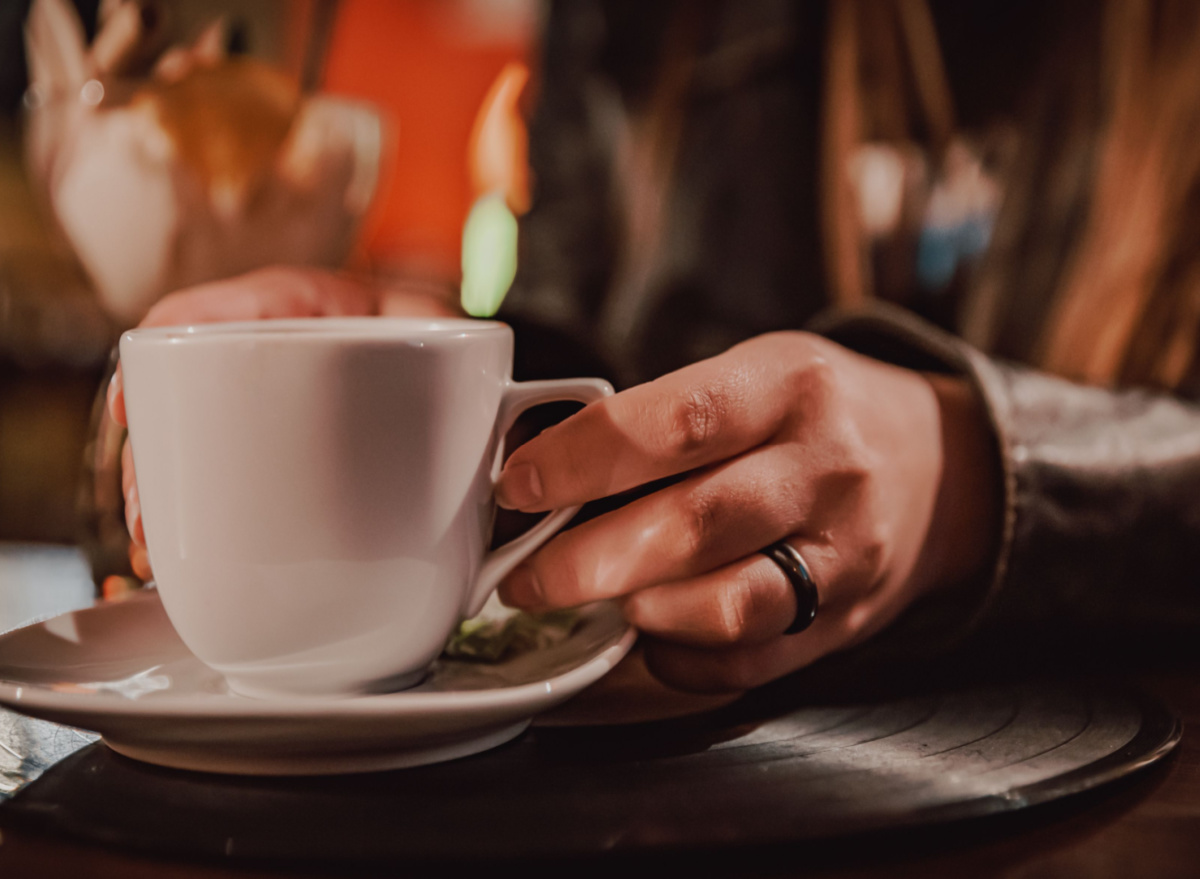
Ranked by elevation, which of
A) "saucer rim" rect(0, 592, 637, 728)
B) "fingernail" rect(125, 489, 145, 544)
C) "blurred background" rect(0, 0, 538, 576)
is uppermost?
"blurred background" rect(0, 0, 538, 576)

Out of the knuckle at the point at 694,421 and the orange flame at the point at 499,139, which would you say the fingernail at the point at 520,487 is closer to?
the knuckle at the point at 694,421

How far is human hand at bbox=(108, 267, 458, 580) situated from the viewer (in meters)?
0.43

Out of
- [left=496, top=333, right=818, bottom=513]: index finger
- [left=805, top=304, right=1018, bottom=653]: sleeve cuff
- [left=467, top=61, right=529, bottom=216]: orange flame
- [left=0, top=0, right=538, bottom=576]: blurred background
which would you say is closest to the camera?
[left=496, top=333, right=818, bottom=513]: index finger

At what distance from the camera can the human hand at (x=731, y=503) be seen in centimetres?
40

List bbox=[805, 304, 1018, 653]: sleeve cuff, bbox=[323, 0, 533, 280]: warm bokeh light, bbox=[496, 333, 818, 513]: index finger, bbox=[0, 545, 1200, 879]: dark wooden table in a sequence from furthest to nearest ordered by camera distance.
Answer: bbox=[323, 0, 533, 280]: warm bokeh light → bbox=[805, 304, 1018, 653]: sleeve cuff → bbox=[496, 333, 818, 513]: index finger → bbox=[0, 545, 1200, 879]: dark wooden table

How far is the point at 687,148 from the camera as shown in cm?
141

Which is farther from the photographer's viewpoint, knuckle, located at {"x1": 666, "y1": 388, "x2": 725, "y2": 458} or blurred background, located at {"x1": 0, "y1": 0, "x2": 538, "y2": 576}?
blurred background, located at {"x1": 0, "y1": 0, "x2": 538, "y2": 576}

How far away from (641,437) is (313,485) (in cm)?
14

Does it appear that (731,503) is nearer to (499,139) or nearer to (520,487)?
(520,487)

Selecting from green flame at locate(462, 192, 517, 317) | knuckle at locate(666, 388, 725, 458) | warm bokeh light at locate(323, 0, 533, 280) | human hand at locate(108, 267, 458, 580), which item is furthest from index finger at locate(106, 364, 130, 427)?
warm bokeh light at locate(323, 0, 533, 280)

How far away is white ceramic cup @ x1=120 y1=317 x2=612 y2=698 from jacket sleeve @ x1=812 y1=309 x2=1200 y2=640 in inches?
11.7

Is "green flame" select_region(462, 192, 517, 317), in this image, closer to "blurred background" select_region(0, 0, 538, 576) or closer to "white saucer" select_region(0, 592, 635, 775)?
"blurred background" select_region(0, 0, 538, 576)

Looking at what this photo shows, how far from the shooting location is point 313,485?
36 centimetres

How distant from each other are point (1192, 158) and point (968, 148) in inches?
14.0
